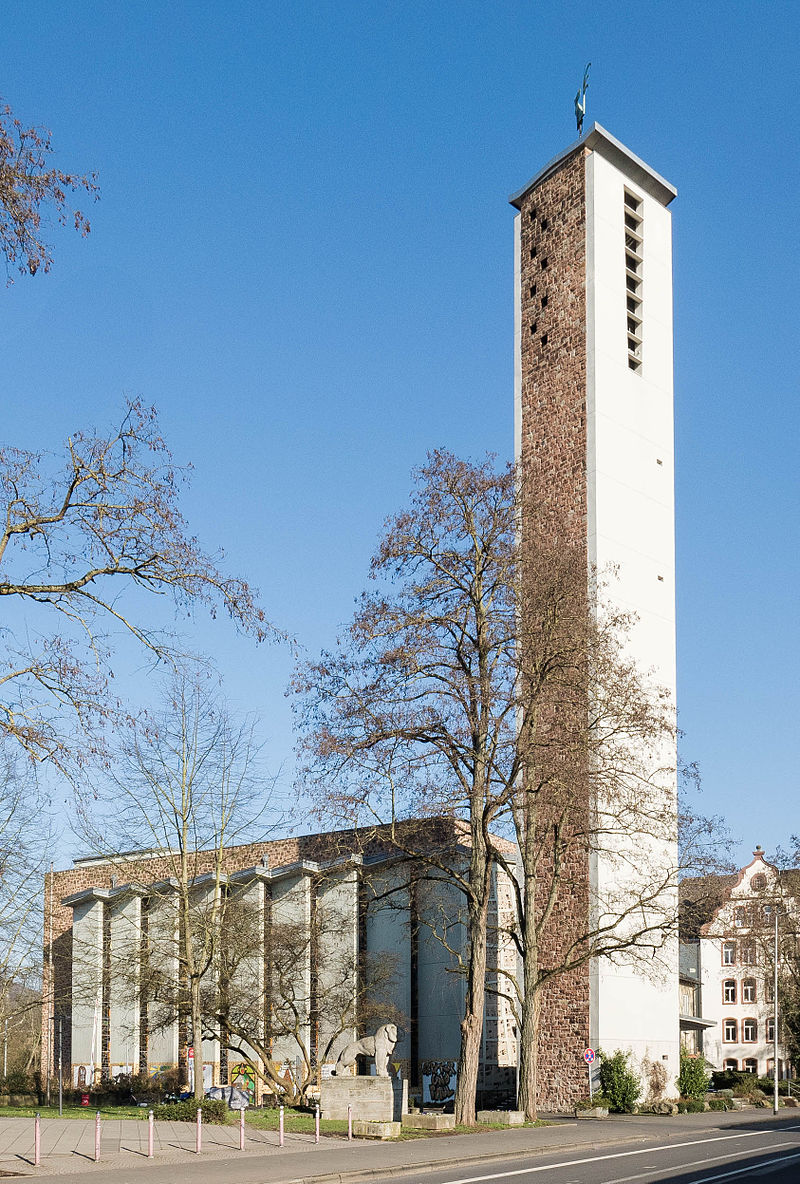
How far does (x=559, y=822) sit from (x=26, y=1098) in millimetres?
33134

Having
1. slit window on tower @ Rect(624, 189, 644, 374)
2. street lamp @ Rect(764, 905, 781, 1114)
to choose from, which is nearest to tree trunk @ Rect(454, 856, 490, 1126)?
street lamp @ Rect(764, 905, 781, 1114)

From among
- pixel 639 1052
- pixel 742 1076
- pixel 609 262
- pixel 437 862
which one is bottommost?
pixel 742 1076

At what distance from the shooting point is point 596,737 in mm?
34156

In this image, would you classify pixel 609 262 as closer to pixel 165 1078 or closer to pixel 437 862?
pixel 437 862

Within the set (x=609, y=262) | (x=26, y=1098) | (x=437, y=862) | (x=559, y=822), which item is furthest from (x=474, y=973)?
(x=26, y=1098)

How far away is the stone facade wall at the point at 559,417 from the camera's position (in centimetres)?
4209

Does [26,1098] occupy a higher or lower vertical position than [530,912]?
lower

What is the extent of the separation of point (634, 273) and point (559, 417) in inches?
292

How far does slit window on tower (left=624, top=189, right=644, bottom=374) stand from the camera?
49.0m

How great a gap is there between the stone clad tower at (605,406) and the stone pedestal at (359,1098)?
13.7 m

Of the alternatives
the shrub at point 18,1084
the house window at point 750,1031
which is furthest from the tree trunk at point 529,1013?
the house window at point 750,1031

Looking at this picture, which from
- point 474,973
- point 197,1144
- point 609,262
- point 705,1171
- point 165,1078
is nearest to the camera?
point 705,1171

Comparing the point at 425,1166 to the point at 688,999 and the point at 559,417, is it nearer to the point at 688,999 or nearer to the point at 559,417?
the point at 559,417

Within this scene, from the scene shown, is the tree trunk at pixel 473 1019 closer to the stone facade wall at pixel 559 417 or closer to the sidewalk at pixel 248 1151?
the sidewalk at pixel 248 1151
